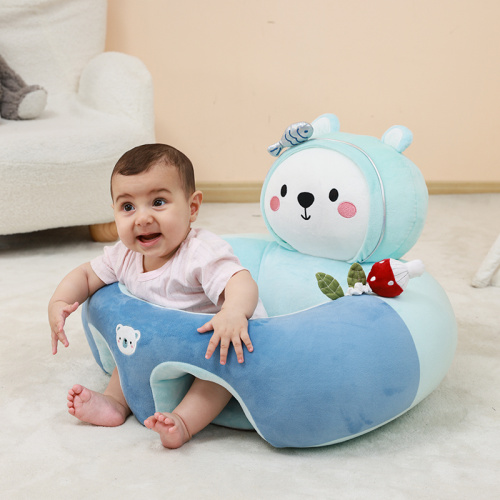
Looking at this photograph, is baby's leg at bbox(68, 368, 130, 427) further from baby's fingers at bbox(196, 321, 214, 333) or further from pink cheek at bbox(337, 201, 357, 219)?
pink cheek at bbox(337, 201, 357, 219)

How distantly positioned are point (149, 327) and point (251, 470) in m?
0.24

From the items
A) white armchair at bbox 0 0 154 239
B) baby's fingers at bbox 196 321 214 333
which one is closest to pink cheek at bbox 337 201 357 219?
baby's fingers at bbox 196 321 214 333

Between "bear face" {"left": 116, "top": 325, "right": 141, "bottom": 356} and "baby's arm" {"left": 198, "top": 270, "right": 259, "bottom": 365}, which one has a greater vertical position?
"baby's arm" {"left": 198, "top": 270, "right": 259, "bottom": 365}

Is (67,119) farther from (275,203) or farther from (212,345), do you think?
(212,345)

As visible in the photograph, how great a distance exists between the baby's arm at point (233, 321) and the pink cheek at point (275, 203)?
0.29 m

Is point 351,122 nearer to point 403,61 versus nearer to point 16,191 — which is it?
point 403,61

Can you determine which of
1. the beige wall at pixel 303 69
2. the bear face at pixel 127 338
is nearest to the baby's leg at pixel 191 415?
the bear face at pixel 127 338

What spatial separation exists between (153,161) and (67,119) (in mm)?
1181

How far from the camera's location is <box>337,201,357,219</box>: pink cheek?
1047 mm

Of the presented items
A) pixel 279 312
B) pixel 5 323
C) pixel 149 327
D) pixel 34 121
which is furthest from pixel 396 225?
pixel 34 121

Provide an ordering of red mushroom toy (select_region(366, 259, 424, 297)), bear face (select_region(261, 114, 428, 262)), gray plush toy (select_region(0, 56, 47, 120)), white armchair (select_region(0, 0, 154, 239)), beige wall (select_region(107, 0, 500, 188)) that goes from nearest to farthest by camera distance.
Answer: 1. red mushroom toy (select_region(366, 259, 424, 297))
2. bear face (select_region(261, 114, 428, 262))
3. white armchair (select_region(0, 0, 154, 239))
4. gray plush toy (select_region(0, 56, 47, 120))
5. beige wall (select_region(107, 0, 500, 188))

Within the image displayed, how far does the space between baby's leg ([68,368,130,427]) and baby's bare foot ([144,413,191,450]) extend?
12 cm

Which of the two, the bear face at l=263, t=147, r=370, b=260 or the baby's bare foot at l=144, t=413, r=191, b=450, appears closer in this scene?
the baby's bare foot at l=144, t=413, r=191, b=450

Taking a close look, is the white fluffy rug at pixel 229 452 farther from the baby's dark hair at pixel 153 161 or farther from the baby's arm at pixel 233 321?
the baby's dark hair at pixel 153 161
